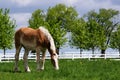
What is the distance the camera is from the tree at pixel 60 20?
63.6 m

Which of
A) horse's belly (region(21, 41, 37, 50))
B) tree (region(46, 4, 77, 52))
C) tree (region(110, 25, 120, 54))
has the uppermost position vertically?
tree (region(46, 4, 77, 52))

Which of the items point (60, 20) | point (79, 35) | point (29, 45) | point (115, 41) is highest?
point (60, 20)

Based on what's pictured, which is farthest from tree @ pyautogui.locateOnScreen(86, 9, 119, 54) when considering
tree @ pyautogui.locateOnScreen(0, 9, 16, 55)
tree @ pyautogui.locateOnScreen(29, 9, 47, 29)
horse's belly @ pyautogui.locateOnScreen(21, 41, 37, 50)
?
horse's belly @ pyautogui.locateOnScreen(21, 41, 37, 50)

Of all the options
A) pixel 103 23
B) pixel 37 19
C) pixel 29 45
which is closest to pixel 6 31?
pixel 37 19

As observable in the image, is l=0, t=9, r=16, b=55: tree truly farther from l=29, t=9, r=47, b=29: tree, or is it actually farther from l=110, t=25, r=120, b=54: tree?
l=110, t=25, r=120, b=54: tree

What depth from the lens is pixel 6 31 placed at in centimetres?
5306

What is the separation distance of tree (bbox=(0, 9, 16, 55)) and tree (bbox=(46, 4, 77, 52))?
11081 millimetres

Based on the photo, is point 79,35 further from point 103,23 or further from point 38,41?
point 38,41

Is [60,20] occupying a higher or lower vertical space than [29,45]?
higher

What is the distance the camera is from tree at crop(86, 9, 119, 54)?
69125mm

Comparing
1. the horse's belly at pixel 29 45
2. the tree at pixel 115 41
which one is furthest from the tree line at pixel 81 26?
the horse's belly at pixel 29 45

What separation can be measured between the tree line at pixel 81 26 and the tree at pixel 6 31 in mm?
9163

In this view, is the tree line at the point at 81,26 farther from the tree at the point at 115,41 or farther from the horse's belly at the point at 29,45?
the horse's belly at the point at 29,45

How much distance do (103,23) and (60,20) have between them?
853 centimetres
